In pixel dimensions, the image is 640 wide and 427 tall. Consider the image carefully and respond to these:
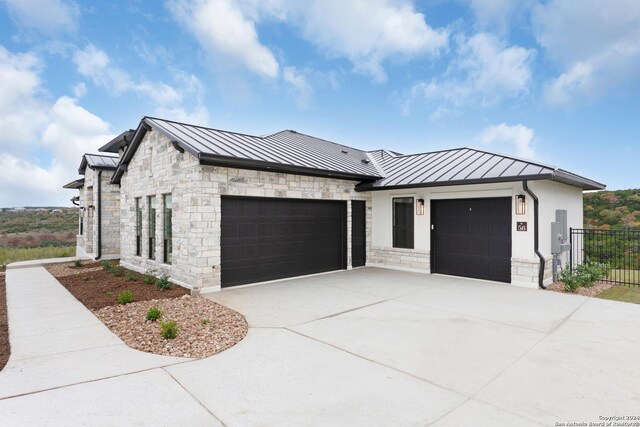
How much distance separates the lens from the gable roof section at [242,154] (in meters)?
7.91

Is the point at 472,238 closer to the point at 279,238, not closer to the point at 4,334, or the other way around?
the point at 279,238

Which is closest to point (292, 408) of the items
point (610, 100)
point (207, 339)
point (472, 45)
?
point (207, 339)

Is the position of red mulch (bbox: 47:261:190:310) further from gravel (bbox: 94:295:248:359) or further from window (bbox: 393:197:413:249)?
window (bbox: 393:197:413:249)

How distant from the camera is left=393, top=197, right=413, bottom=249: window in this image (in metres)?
11.1

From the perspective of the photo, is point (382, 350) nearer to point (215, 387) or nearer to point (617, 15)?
point (215, 387)

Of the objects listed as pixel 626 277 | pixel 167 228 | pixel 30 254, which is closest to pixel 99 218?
pixel 30 254

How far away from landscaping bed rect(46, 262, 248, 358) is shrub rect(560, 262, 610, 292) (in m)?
7.85

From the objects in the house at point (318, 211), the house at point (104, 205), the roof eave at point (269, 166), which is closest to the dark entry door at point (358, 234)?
the house at point (318, 211)

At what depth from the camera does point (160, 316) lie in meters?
5.81

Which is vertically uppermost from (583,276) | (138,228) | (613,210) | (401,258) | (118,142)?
(118,142)

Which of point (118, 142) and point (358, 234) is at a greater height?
point (118, 142)

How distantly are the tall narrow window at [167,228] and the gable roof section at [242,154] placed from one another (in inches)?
76.8

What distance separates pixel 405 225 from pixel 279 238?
14.3 feet

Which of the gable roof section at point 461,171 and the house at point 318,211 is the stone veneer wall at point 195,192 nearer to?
the house at point 318,211
